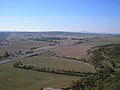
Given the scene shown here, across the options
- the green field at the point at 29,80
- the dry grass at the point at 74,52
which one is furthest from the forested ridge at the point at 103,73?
the dry grass at the point at 74,52

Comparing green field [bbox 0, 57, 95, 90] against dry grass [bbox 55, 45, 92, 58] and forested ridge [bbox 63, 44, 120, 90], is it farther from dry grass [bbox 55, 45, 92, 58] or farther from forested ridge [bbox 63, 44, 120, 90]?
dry grass [bbox 55, 45, 92, 58]

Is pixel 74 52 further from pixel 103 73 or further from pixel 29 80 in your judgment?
pixel 29 80

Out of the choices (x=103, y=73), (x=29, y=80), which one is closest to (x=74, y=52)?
(x=103, y=73)

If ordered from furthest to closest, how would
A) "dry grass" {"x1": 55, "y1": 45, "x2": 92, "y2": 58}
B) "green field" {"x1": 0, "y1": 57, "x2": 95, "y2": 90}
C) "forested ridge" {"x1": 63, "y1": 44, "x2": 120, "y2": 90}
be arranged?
"dry grass" {"x1": 55, "y1": 45, "x2": 92, "y2": 58}
"green field" {"x1": 0, "y1": 57, "x2": 95, "y2": 90}
"forested ridge" {"x1": 63, "y1": 44, "x2": 120, "y2": 90}

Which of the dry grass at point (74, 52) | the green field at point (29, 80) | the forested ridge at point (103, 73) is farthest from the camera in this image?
the dry grass at point (74, 52)

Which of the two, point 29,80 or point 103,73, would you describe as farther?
point 103,73

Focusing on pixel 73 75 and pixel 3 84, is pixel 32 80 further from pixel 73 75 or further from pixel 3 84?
pixel 73 75

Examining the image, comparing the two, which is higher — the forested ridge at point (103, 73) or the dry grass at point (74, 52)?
the forested ridge at point (103, 73)

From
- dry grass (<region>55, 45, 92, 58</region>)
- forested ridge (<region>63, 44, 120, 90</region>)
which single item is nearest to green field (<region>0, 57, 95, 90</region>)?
forested ridge (<region>63, 44, 120, 90</region>)

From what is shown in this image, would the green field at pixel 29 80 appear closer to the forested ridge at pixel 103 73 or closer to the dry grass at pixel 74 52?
the forested ridge at pixel 103 73

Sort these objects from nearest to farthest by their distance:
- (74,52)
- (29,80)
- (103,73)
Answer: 1. (29,80)
2. (103,73)
3. (74,52)

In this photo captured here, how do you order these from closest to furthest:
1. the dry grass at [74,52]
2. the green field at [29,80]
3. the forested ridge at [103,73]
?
1. the forested ridge at [103,73]
2. the green field at [29,80]
3. the dry grass at [74,52]

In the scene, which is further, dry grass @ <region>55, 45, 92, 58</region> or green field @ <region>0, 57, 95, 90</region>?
dry grass @ <region>55, 45, 92, 58</region>
